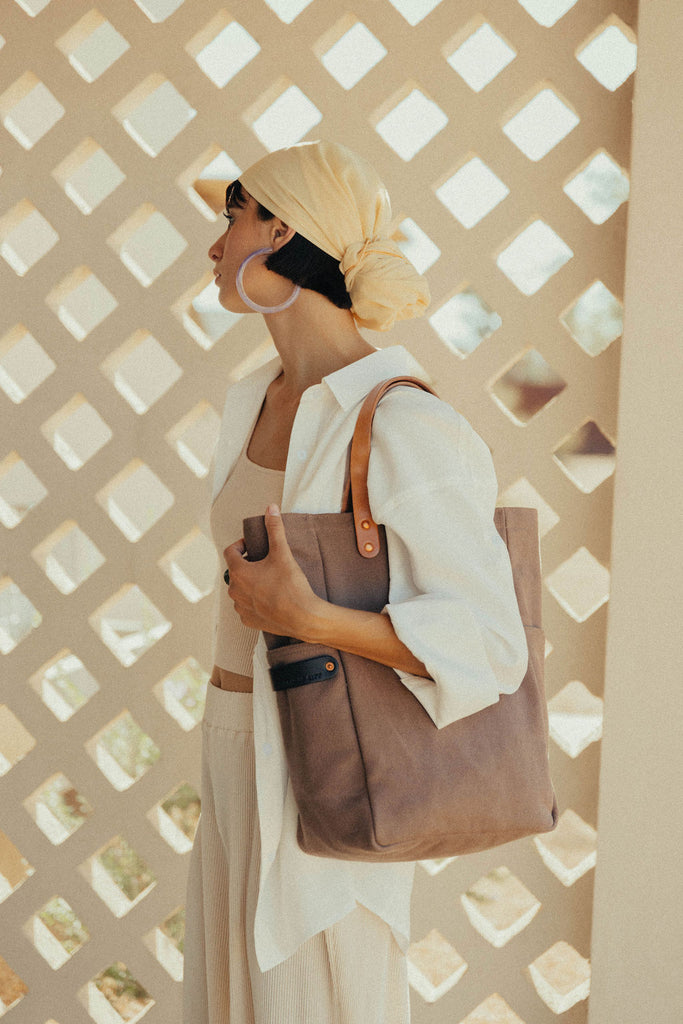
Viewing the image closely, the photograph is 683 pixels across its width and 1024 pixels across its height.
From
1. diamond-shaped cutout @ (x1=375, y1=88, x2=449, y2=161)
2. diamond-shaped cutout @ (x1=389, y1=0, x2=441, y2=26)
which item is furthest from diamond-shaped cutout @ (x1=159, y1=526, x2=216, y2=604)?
diamond-shaped cutout @ (x1=389, y1=0, x2=441, y2=26)

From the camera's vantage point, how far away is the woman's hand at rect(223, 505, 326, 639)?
833mm

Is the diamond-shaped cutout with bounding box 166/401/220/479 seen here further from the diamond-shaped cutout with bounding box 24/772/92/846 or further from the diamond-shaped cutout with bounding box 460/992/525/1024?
the diamond-shaped cutout with bounding box 460/992/525/1024

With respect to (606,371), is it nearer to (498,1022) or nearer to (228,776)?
(228,776)

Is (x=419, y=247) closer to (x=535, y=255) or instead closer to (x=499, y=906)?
(x=535, y=255)

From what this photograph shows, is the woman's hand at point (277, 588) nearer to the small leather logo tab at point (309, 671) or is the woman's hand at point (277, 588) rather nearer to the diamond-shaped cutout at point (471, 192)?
the small leather logo tab at point (309, 671)

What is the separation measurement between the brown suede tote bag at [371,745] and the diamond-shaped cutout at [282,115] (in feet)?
2.35

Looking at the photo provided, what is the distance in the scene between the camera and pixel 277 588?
84cm

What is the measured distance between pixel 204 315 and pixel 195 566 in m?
0.43

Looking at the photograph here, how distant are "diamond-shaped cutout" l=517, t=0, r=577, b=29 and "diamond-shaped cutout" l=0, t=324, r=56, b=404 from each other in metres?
0.90

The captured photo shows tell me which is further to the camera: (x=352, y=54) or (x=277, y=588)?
(x=352, y=54)

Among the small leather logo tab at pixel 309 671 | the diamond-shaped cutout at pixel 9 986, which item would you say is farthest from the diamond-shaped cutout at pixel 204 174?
the diamond-shaped cutout at pixel 9 986

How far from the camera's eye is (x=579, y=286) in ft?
4.50

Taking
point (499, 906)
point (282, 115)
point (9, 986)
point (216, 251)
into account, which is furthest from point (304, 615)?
point (499, 906)

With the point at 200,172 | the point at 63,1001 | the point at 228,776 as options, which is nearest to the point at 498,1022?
the point at 63,1001
